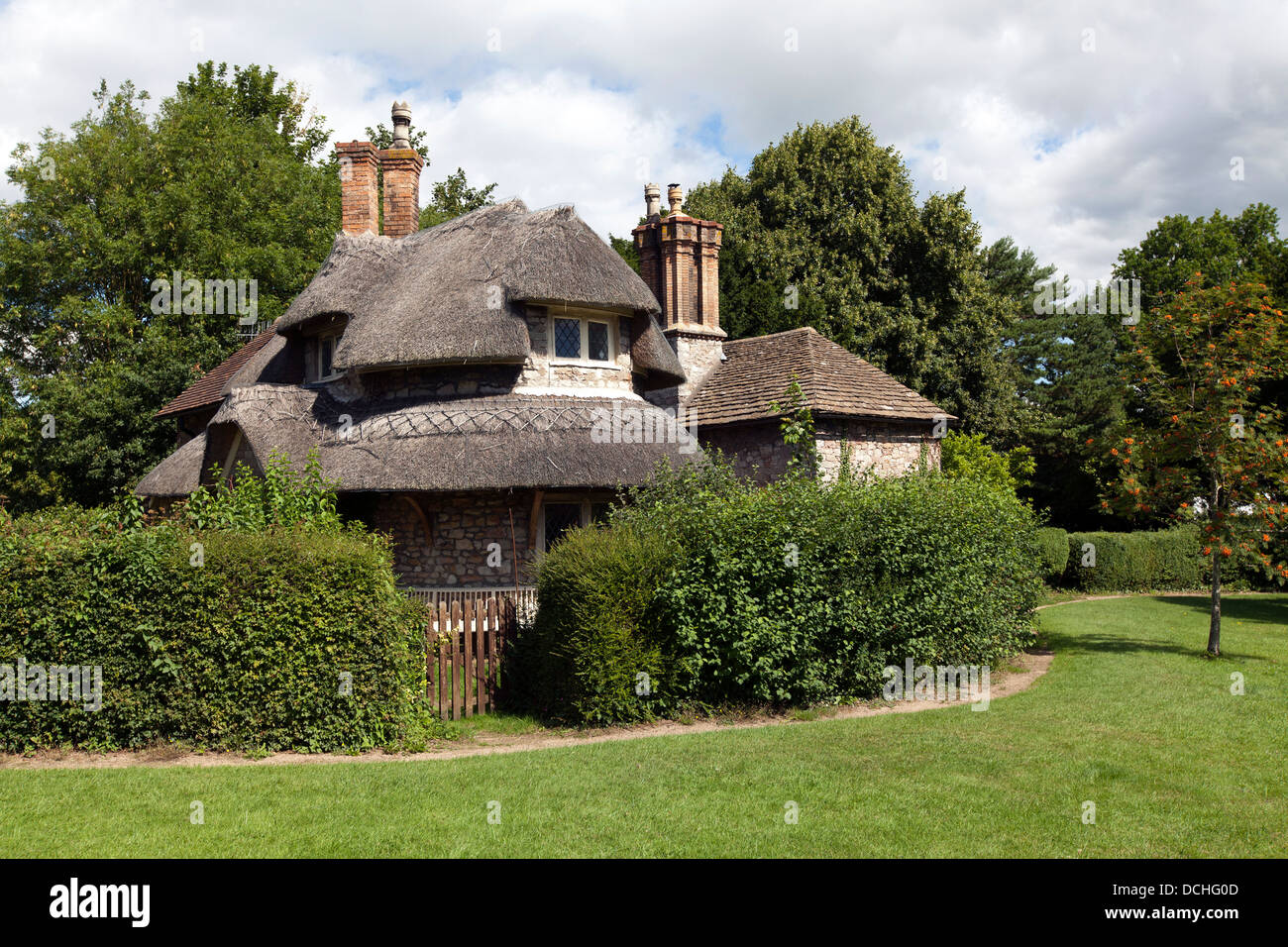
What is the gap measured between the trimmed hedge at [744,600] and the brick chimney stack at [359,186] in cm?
1412

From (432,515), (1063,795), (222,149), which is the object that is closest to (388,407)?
(432,515)

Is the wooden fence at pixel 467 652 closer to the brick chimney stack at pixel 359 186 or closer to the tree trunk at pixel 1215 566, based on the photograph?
the tree trunk at pixel 1215 566

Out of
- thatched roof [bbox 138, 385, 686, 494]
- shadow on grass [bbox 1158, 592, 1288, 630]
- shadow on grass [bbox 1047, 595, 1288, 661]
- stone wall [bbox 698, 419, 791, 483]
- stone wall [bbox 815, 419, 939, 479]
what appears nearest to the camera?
shadow on grass [bbox 1047, 595, 1288, 661]

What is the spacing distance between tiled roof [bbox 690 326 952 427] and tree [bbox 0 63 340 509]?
54.9 feet

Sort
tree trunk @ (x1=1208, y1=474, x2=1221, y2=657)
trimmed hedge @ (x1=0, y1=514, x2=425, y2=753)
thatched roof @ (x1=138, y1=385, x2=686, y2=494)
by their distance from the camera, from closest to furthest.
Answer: trimmed hedge @ (x1=0, y1=514, x2=425, y2=753), tree trunk @ (x1=1208, y1=474, x2=1221, y2=657), thatched roof @ (x1=138, y1=385, x2=686, y2=494)

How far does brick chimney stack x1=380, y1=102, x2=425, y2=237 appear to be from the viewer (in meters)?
23.1

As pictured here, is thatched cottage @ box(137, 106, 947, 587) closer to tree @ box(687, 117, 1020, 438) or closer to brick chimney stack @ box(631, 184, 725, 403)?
brick chimney stack @ box(631, 184, 725, 403)

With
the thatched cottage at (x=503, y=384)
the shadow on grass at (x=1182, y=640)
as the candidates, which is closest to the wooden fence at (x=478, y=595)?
the thatched cottage at (x=503, y=384)

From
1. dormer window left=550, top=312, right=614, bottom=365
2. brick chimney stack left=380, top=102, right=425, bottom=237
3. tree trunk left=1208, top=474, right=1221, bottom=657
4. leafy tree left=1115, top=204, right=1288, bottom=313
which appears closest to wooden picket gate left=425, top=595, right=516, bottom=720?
dormer window left=550, top=312, right=614, bottom=365

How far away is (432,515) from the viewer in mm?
16719

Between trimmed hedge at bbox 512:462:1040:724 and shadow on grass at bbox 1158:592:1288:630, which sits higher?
trimmed hedge at bbox 512:462:1040:724

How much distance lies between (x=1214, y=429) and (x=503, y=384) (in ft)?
39.0

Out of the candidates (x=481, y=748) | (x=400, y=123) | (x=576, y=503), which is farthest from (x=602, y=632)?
(x=400, y=123)

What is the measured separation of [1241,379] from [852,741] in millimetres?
9273
